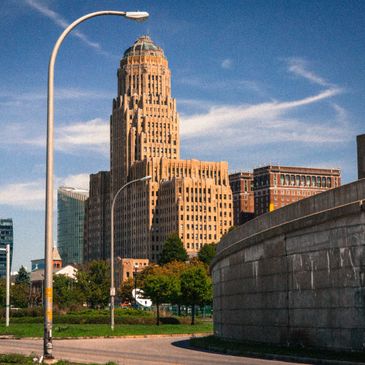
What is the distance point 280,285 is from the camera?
34.6 m

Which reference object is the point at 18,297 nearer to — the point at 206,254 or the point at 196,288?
the point at 206,254

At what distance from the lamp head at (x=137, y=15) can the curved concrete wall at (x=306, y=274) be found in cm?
946

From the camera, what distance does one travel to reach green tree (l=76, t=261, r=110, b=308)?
407 feet

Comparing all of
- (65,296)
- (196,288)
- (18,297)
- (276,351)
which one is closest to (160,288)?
(196,288)

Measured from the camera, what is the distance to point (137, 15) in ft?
82.2

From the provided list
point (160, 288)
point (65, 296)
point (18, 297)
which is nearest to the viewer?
point (160, 288)

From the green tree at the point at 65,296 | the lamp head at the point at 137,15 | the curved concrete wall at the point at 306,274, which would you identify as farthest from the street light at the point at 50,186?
the green tree at the point at 65,296

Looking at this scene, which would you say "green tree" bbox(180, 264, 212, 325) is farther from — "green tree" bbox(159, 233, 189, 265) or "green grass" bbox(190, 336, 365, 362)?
"green tree" bbox(159, 233, 189, 265)

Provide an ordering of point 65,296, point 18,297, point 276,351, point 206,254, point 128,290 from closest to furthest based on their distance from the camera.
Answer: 1. point 276,351
2. point 65,296
3. point 18,297
4. point 128,290
5. point 206,254

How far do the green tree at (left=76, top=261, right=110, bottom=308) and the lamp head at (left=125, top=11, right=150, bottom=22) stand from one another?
330 ft

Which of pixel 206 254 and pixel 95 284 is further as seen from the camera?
pixel 206 254

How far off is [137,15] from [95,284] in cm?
10371

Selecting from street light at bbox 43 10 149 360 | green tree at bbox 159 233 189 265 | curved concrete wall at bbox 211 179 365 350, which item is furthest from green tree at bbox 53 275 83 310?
street light at bbox 43 10 149 360

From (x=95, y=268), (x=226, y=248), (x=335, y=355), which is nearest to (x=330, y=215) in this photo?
(x=335, y=355)
